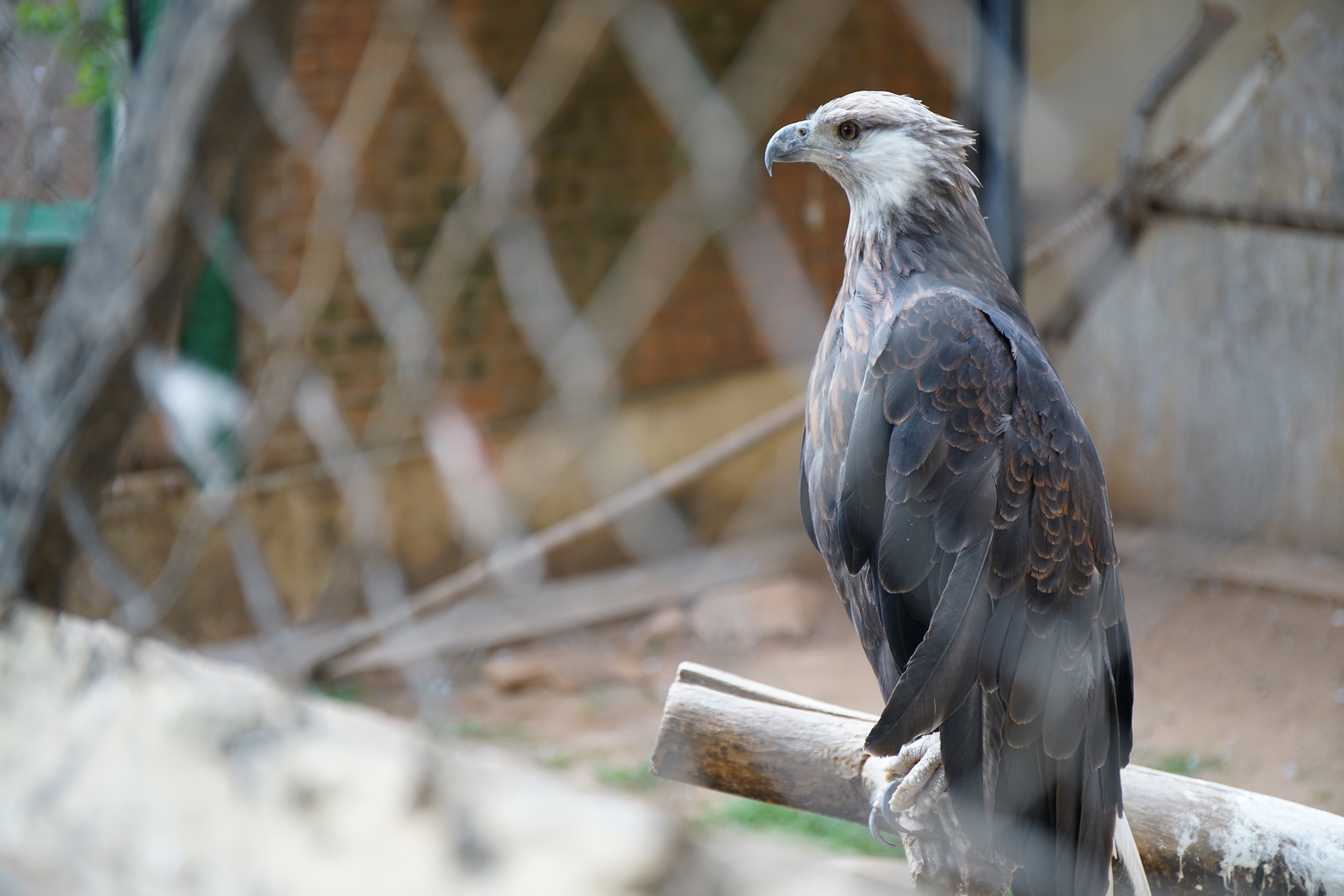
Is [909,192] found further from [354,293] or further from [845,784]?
[354,293]

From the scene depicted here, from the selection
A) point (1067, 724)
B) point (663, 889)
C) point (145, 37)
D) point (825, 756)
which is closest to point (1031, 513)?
point (1067, 724)

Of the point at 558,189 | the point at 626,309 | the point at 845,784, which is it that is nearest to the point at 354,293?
the point at 558,189

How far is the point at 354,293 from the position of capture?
13.6 ft

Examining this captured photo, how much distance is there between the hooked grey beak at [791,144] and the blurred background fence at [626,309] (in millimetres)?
1040

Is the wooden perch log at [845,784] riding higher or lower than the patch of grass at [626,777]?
higher

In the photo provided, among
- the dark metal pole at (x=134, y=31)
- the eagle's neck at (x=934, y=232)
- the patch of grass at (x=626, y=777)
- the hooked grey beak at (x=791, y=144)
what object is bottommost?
the patch of grass at (x=626, y=777)

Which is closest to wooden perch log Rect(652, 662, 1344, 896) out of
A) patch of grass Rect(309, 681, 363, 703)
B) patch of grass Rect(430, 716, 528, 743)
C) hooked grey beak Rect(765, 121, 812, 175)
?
hooked grey beak Rect(765, 121, 812, 175)

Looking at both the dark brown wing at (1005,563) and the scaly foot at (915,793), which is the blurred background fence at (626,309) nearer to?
the dark brown wing at (1005,563)

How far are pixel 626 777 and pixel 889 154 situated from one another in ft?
6.98

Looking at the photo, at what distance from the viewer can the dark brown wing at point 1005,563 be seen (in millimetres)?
1413

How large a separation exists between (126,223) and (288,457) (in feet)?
8.82

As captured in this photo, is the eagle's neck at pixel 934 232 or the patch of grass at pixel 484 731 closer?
the eagle's neck at pixel 934 232

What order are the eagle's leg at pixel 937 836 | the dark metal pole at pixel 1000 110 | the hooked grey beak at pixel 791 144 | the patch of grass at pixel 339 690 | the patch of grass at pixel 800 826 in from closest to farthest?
the eagle's leg at pixel 937 836, the hooked grey beak at pixel 791 144, the dark metal pole at pixel 1000 110, the patch of grass at pixel 800 826, the patch of grass at pixel 339 690

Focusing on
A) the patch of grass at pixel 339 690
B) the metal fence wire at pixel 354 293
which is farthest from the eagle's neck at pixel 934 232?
the patch of grass at pixel 339 690
